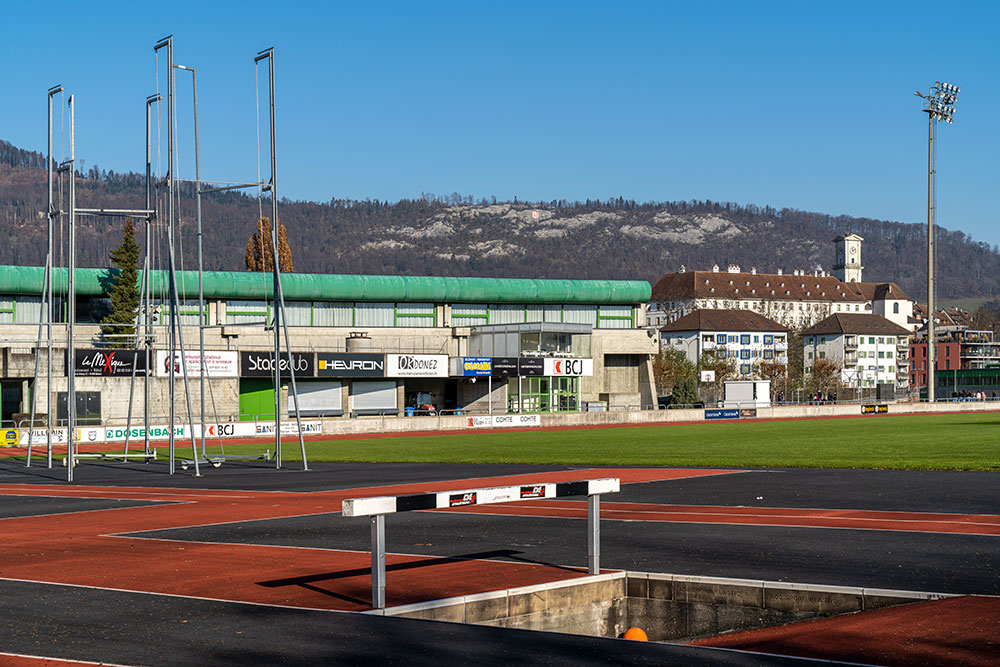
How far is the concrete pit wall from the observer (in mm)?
9852

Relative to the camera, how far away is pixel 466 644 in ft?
27.0

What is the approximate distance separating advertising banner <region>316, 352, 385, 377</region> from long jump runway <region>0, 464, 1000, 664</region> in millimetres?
48720

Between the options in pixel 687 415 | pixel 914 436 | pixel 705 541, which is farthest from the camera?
pixel 687 415

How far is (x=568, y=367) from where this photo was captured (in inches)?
3125

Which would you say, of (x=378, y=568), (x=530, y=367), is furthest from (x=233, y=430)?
(x=378, y=568)

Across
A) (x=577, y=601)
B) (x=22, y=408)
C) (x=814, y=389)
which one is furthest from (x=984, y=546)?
(x=814, y=389)

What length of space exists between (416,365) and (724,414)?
70.4 feet

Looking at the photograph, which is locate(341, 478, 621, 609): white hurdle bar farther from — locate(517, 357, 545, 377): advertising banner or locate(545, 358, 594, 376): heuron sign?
locate(545, 358, 594, 376): heuron sign

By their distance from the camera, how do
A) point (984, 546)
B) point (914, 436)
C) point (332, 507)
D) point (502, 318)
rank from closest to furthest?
point (984, 546)
point (332, 507)
point (914, 436)
point (502, 318)

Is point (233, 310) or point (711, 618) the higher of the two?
point (233, 310)

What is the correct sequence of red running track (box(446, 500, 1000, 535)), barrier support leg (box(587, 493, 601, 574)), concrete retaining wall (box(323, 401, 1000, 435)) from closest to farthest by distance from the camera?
barrier support leg (box(587, 493, 601, 574)), red running track (box(446, 500, 1000, 535)), concrete retaining wall (box(323, 401, 1000, 435))

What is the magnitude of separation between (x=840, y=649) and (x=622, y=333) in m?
81.9

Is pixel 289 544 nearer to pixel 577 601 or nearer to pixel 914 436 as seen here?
pixel 577 601

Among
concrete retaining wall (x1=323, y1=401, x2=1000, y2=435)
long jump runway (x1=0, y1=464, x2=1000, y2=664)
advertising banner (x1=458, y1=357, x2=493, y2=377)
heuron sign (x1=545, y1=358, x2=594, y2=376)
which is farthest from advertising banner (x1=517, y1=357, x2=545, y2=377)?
long jump runway (x1=0, y1=464, x2=1000, y2=664)
